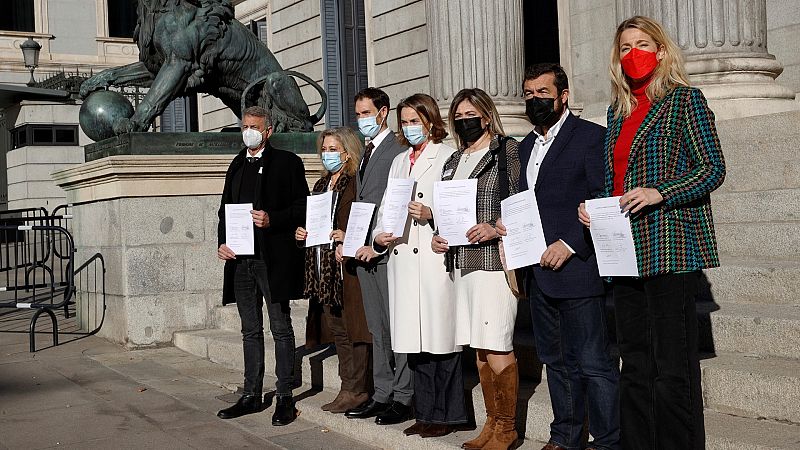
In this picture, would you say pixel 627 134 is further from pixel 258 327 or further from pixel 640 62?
pixel 258 327

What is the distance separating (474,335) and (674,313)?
1.45m

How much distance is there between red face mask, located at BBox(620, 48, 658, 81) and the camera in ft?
15.1

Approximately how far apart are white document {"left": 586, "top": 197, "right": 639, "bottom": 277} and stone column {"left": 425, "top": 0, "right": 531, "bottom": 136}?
6842mm

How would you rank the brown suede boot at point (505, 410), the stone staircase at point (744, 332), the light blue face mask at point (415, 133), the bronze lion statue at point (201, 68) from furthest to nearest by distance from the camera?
the bronze lion statue at point (201, 68)
the light blue face mask at point (415, 133)
the brown suede boot at point (505, 410)
the stone staircase at point (744, 332)

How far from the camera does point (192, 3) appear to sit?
10953mm

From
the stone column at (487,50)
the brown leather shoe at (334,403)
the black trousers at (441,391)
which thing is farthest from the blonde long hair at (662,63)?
the stone column at (487,50)

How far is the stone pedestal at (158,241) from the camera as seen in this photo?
10.6 m

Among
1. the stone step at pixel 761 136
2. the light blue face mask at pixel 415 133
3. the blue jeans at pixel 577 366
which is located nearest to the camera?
the blue jeans at pixel 577 366

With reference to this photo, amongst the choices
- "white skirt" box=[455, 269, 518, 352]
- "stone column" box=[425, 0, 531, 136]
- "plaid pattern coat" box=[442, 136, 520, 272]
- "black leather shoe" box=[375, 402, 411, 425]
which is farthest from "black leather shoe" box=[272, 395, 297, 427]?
"stone column" box=[425, 0, 531, 136]

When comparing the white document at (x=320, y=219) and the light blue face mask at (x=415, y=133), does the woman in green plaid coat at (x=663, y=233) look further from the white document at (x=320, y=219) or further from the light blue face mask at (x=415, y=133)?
the white document at (x=320, y=219)

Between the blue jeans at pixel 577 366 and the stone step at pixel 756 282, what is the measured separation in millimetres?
1721

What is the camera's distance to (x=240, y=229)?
7.29 meters

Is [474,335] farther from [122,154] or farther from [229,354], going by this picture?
[122,154]

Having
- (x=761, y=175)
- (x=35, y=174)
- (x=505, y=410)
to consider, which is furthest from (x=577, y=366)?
(x=35, y=174)
